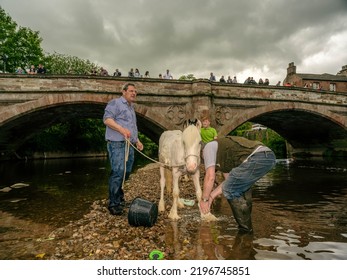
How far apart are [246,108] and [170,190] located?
44.0 feet

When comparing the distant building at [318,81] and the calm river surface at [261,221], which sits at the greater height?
the distant building at [318,81]

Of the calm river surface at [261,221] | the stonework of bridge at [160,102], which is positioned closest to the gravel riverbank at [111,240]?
the calm river surface at [261,221]

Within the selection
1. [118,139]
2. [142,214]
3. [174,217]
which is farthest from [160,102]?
[142,214]

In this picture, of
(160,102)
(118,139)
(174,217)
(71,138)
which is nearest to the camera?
(174,217)

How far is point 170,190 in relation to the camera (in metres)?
7.34

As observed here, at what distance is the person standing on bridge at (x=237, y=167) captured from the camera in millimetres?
3920

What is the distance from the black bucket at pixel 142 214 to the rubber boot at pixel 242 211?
4.36ft

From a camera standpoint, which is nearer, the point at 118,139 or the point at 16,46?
the point at 118,139

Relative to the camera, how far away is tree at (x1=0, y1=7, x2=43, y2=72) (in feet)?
99.9

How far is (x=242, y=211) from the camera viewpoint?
4.19 meters

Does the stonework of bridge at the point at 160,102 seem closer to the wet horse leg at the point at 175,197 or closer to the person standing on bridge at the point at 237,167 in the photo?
the wet horse leg at the point at 175,197

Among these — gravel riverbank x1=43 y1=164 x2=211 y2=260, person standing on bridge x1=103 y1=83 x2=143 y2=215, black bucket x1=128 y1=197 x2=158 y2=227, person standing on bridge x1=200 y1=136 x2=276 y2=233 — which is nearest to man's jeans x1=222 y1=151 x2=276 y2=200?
person standing on bridge x1=200 y1=136 x2=276 y2=233

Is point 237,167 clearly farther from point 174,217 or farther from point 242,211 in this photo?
point 174,217

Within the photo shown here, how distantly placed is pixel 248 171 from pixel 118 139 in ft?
9.05
